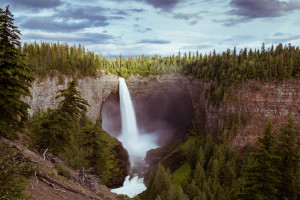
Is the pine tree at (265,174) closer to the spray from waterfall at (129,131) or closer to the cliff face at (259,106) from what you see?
the cliff face at (259,106)

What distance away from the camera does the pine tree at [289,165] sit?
1826cm

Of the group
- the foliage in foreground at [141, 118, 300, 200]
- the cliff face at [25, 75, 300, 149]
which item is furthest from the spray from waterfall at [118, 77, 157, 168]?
the foliage in foreground at [141, 118, 300, 200]

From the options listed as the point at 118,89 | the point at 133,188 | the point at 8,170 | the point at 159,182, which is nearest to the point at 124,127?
the point at 118,89

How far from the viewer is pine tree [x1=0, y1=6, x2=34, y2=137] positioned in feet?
45.9

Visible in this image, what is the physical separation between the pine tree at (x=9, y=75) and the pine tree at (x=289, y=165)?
70.1 ft

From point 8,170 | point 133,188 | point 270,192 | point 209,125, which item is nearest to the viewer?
point 8,170

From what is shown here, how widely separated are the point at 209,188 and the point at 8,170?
4558 cm

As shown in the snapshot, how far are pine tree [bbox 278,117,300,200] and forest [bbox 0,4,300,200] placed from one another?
0.25 feet

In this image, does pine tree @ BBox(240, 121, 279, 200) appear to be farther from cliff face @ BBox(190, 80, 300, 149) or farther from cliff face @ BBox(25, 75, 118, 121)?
cliff face @ BBox(25, 75, 118, 121)

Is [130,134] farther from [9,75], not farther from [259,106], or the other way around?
[9,75]

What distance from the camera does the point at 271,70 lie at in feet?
182

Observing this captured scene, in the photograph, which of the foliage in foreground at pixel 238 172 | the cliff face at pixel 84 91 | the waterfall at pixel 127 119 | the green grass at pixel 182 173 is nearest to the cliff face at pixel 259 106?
the foliage in foreground at pixel 238 172

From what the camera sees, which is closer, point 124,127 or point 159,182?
point 159,182

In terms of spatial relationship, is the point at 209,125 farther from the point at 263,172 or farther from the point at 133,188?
the point at 263,172
